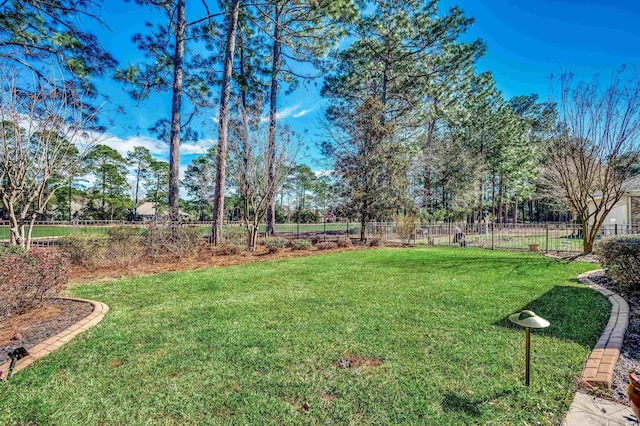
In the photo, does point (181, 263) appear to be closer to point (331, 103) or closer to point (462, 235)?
point (462, 235)

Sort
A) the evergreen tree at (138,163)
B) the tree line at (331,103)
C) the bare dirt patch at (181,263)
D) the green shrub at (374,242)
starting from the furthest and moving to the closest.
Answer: the evergreen tree at (138,163) → the green shrub at (374,242) → the bare dirt patch at (181,263) → the tree line at (331,103)

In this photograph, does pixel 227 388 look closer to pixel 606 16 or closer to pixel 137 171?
pixel 606 16

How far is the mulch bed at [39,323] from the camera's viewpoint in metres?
2.86

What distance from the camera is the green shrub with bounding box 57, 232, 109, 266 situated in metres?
7.01

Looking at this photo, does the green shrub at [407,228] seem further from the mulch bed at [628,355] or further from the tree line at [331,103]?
the mulch bed at [628,355]

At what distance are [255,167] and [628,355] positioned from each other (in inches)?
353

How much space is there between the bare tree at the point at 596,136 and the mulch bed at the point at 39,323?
39.1 feet

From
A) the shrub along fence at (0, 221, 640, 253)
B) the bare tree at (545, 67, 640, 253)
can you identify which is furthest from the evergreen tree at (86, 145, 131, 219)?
the bare tree at (545, 67, 640, 253)

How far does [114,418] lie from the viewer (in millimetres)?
1804

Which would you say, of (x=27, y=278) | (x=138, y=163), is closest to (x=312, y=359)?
(x=27, y=278)

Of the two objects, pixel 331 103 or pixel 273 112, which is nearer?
pixel 273 112

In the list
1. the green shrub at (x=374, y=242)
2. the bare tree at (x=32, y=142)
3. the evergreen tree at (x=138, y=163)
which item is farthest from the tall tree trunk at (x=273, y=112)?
the evergreen tree at (x=138, y=163)

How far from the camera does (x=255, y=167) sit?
954cm

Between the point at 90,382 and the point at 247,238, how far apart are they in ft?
27.2
